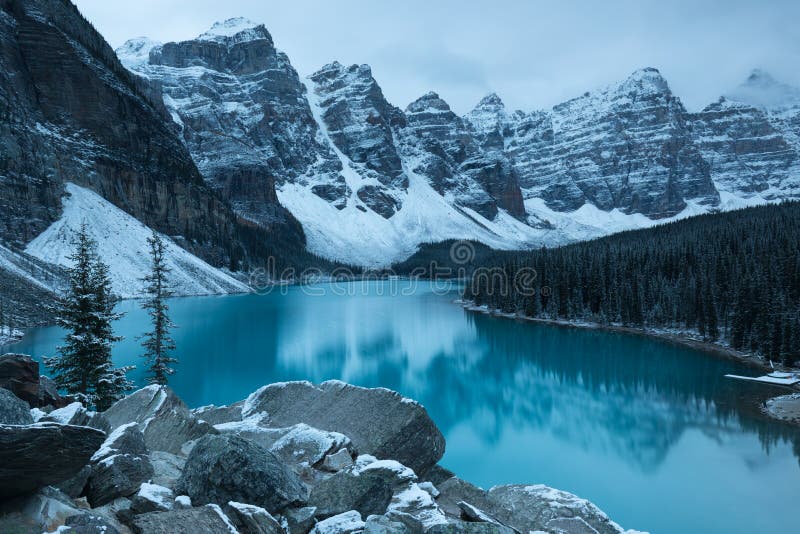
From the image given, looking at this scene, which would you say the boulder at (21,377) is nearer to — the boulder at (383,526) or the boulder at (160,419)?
the boulder at (160,419)

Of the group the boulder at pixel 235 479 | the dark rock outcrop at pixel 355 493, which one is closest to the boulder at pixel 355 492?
the dark rock outcrop at pixel 355 493

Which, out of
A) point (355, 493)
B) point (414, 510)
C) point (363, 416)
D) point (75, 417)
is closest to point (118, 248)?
point (363, 416)

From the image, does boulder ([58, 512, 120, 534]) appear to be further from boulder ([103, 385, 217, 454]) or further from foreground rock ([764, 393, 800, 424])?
foreground rock ([764, 393, 800, 424])

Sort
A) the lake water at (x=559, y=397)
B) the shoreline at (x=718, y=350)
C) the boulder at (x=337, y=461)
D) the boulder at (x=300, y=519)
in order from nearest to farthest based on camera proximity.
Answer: the boulder at (x=300, y=519) → the boulder at (x=337, y=461) → the lake water at (x=559, y=397) → the shoreline at (x=718, y=350)

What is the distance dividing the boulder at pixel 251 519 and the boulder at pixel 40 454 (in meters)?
1.61

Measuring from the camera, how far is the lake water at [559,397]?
2067 cm

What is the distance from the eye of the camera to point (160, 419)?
956 cm

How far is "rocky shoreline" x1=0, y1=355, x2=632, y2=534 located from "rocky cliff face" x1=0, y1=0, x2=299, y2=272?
275ft

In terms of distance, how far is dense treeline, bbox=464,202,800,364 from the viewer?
48519 millimetres

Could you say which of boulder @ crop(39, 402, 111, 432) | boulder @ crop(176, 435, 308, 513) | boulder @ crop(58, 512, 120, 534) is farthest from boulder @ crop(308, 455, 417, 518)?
boulder @ crop(39, 402, 111, 432)

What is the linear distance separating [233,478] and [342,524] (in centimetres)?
143

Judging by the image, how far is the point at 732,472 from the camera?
73.0 ft

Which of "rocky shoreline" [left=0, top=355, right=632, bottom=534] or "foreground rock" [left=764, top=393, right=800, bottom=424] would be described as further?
"foreground rock" [left=764, top=393, right=800, bottom=424]

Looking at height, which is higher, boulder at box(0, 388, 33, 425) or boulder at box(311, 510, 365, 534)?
boulder at box(0, 388, 33, 425)
